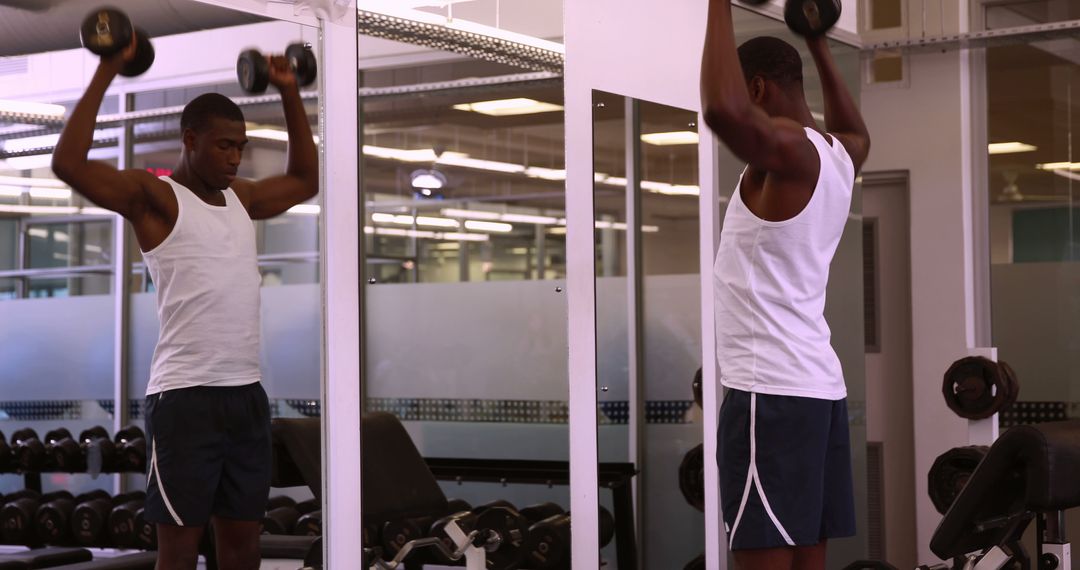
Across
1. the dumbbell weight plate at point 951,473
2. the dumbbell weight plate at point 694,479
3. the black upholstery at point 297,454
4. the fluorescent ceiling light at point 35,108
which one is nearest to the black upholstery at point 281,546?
the black upholstery at point 297,454

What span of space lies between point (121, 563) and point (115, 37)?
1991mm

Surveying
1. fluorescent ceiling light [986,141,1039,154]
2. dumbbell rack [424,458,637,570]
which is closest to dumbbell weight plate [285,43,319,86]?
dumbbell rack [424,458,637,570]

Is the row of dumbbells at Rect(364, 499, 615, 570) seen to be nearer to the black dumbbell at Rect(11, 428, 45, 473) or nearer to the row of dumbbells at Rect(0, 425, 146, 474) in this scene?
the row of dumbbells at Rect(0, 425, 146, 474)

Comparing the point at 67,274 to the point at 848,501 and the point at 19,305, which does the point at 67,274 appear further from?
the point at 848,501

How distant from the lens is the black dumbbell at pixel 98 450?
3.59m

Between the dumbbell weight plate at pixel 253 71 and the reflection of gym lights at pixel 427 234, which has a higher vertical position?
the dumbbell weight plate at pixel 253 71

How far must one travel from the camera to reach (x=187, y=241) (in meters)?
2.48

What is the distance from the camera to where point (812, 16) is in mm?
2555

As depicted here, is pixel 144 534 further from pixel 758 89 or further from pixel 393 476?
pixel 758 89

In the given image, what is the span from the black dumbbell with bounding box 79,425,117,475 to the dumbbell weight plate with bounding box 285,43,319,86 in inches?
53.5

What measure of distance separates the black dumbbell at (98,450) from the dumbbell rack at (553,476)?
3.67ft

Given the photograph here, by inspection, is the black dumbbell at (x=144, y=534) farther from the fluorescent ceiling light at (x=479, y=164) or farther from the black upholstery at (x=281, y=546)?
the fluorescent ceiling light at (x=479, y=164)

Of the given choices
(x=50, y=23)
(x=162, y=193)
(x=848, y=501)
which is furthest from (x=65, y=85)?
(x=848, y=501)

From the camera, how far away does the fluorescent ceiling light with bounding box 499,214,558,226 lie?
6027 millimetres
